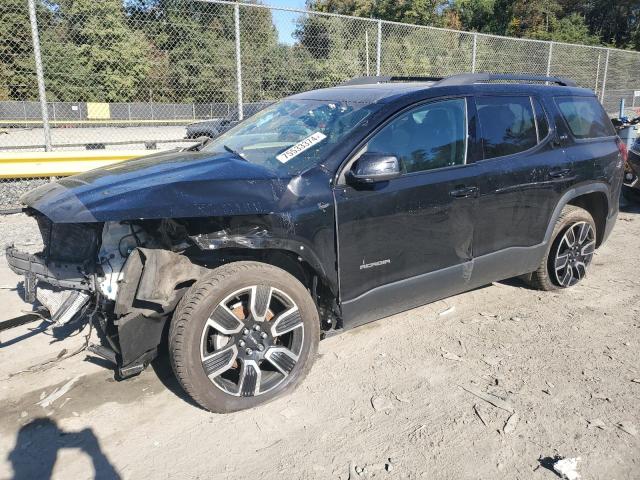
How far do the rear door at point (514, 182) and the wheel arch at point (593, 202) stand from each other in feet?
0.38

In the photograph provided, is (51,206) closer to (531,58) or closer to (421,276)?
(421,276)

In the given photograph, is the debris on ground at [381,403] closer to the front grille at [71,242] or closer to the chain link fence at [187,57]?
the front grille at [71,242]

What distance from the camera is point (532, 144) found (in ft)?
14.2

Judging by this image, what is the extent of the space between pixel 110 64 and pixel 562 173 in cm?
1007

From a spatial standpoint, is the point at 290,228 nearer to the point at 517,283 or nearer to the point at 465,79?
the point at 465,79

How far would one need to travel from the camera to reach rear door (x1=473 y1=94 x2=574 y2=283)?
3990 mm

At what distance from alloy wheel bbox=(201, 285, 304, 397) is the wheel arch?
8.42 ft

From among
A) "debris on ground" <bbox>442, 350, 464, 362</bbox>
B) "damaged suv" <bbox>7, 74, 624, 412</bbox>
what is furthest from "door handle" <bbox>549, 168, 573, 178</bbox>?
"debris on ground" <bbox>442, 350, 464, 362</bbox>

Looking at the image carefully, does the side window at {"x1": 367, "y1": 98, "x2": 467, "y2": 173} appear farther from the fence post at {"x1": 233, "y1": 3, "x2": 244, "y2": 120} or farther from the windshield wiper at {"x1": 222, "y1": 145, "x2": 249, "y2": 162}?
the fence post at {"x1": 233, "y1": 3, "x2": 244, "y2": 120}

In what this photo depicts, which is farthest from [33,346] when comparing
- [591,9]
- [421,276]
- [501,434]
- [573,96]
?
[591,9]

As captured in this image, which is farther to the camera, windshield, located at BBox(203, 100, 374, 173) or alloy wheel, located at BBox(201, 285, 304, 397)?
windshield, located at BBox(203, 100, 374, 173)

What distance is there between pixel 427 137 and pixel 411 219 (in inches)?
24.1

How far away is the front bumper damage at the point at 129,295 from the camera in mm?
2924

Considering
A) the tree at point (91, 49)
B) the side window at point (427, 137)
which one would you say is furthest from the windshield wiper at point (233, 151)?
the tree at point (91, 49)
